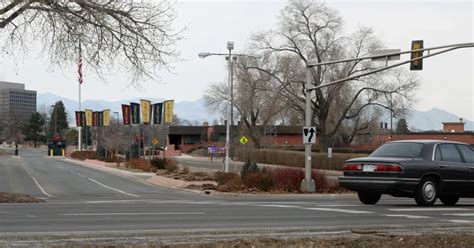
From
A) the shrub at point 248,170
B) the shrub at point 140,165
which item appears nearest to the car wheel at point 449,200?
the shrub at point 248,170

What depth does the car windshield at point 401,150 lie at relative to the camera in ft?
47.4

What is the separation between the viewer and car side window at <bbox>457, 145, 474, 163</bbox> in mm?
15016

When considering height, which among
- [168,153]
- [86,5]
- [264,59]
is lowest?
[168,153]

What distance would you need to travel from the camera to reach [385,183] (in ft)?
45.7

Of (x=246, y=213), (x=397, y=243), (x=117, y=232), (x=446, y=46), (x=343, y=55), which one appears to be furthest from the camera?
(x=343, y=55)

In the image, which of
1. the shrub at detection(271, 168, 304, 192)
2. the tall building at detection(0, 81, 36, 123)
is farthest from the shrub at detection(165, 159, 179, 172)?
the tall building at detection(0, 81, 36, 123)

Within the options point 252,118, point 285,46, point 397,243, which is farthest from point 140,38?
point 252,118

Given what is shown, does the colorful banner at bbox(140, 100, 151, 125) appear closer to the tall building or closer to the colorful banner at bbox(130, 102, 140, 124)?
the colorful banner at bbox(130, 102, 140, 124)

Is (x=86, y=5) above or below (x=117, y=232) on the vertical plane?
above

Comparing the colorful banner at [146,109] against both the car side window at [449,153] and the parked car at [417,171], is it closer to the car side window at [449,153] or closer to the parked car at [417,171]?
the parked car at [417,171]

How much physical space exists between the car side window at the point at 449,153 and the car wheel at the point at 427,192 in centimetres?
68

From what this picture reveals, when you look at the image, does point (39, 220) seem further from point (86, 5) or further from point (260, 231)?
point (86, 5)

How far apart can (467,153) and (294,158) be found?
142 feet

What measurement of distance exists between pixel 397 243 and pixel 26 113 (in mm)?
157073
